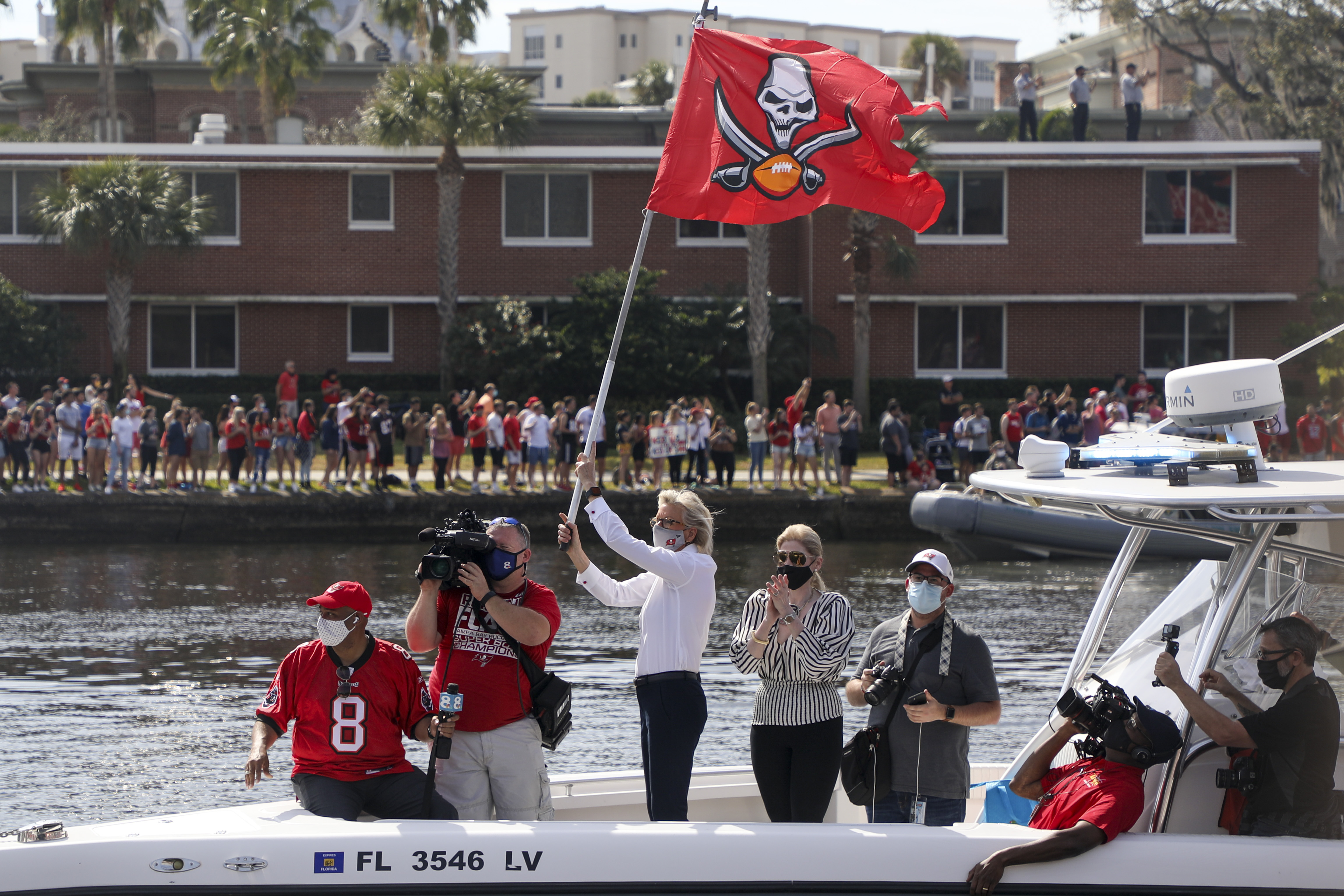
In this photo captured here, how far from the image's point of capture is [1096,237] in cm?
3559

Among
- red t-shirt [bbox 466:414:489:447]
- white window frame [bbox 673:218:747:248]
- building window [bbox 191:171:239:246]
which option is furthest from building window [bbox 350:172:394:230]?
red t-shirt [bbox 466:414:489:447]

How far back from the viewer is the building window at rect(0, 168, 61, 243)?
1391 inches

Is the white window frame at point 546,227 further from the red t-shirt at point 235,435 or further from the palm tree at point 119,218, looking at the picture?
the red t-shirt at point 235,435

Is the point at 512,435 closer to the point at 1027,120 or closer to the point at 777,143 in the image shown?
the point at 777,143

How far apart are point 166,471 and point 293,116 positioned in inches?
1265

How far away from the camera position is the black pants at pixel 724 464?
993 inches

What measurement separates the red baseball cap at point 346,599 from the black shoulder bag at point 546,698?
17.1 inches

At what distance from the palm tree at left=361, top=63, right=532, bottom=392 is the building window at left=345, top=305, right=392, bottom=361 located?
2.13 m

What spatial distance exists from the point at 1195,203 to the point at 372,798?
34007 millimetres

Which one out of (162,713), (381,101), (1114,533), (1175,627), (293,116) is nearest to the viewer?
(1175,627)

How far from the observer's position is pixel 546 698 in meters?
5.60

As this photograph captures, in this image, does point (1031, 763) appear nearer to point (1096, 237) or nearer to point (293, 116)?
point (1096, 237)

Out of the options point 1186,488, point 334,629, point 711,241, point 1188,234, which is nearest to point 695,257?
point 711,241

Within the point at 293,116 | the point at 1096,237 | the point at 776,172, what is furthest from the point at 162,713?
the point at 293,116
